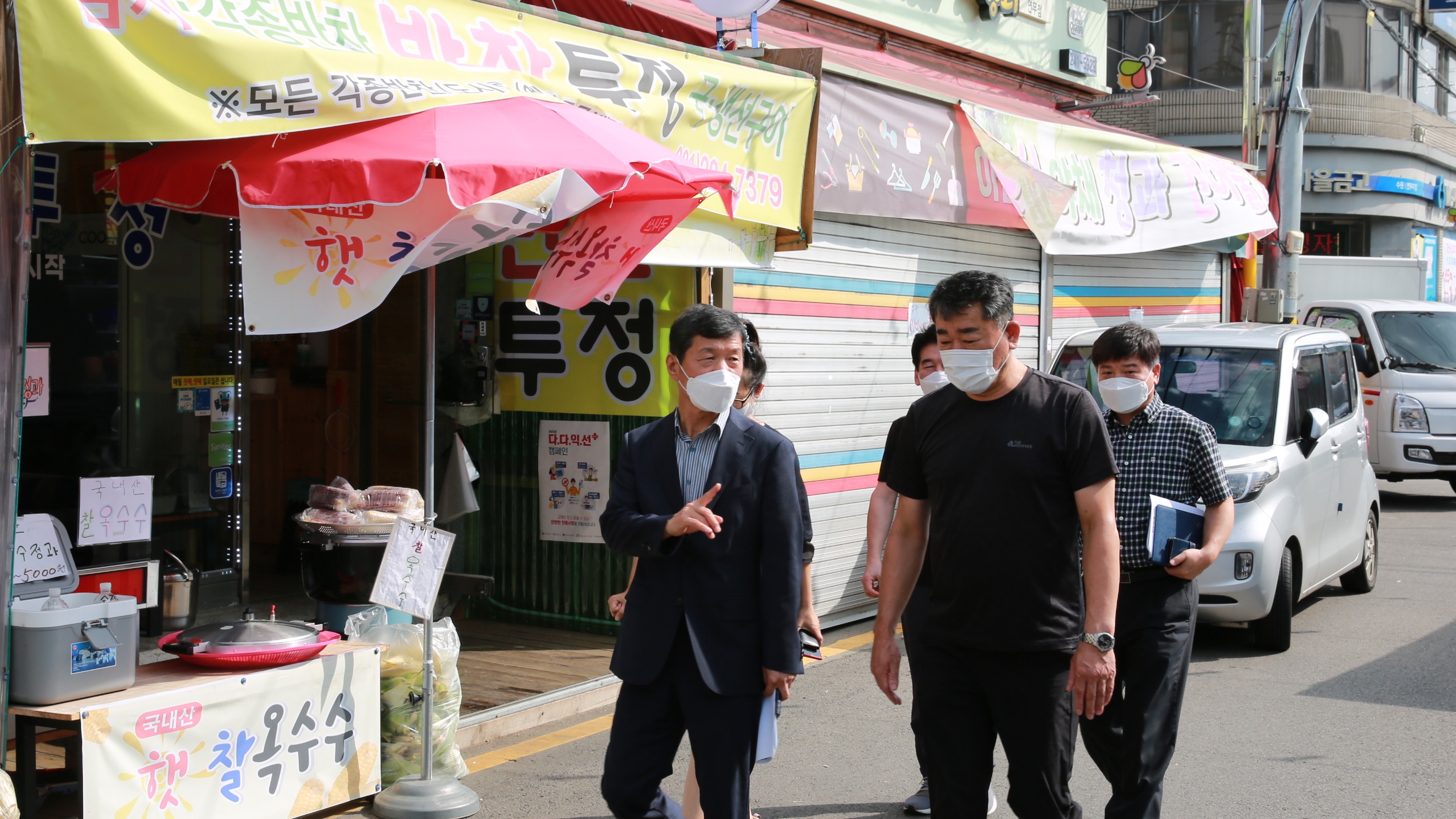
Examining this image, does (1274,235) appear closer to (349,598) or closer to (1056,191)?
(1056,191)

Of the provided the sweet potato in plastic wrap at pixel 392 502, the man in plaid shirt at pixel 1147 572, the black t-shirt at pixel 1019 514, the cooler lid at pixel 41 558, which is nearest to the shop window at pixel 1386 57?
the man in plaid shirt at pixel 1147 572

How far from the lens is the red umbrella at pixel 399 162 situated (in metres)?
4.52

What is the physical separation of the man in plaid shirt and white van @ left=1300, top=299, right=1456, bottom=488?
34.6ft

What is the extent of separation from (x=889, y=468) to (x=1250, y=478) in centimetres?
378

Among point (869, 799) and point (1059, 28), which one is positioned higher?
point (1059, 28)

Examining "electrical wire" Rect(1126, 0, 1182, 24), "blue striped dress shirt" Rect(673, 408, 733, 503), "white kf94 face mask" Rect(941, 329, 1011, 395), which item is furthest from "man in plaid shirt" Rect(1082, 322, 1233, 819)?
"electrical wire" Rect(1126, 0, 1182, 24)

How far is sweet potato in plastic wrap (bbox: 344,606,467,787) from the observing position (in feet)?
17.5

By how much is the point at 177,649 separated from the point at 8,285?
1401 millimetres

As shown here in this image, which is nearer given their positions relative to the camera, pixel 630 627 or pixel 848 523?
pixel 630 627

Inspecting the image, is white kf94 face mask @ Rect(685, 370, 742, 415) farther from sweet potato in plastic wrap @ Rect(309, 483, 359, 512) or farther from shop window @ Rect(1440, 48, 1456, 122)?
shop window @ Rect(1440, 48, 1456, 122)

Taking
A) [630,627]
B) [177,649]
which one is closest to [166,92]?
[177,649]

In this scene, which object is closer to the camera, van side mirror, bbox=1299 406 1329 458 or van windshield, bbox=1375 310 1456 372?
van side mirror, bbox=1299 406 1329 458

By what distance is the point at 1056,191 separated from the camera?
31.9 ft

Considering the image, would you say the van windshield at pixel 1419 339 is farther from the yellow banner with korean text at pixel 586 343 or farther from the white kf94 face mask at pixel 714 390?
the white kf94 face mask at pixel 714 390
